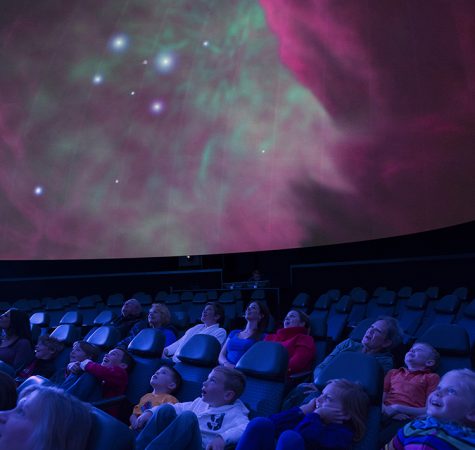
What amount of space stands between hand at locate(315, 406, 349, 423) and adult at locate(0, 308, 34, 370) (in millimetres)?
3464

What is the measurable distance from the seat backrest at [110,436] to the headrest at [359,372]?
4.46 feet

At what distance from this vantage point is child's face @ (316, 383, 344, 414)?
2389mm

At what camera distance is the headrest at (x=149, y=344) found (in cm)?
430

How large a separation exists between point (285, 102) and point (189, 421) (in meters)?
8.28

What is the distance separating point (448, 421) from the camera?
2076mm

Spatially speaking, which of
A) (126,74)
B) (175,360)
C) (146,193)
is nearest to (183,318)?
(175,360)

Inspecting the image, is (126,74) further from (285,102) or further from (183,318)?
(183,318)

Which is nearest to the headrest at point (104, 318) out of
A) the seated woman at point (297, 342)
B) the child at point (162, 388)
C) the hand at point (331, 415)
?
the seated woman at point (297, 342)

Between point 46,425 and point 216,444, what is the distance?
1115 millimetres

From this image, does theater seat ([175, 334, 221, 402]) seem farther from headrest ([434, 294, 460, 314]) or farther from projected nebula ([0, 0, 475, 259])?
projected nebula ([0, 0, 475, 259])

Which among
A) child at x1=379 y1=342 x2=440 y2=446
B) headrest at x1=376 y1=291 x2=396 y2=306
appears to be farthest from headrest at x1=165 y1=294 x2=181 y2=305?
child at x1=379 y1=342 x2=440 y2=446

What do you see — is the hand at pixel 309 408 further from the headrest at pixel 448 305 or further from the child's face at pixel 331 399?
the headrest at pixel 448 305

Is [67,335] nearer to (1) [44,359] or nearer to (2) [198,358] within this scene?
(1) [44,359]

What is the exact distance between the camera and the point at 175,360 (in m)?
4.42
